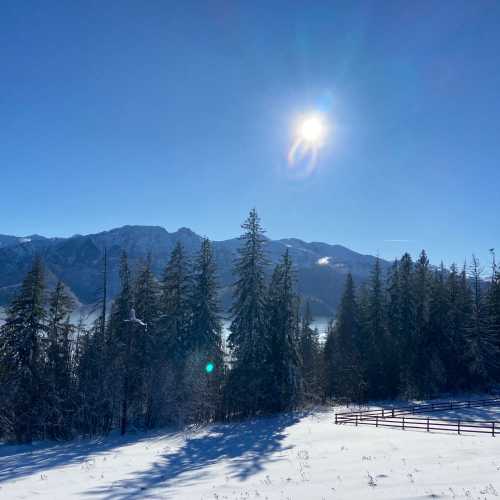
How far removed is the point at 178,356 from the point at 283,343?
895 cm

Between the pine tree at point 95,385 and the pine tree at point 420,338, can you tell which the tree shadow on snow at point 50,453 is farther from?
the pine tree at point 420,338

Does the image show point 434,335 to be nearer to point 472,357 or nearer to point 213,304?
point 472,357

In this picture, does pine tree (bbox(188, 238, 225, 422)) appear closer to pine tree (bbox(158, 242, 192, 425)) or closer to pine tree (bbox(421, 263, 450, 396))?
pine tree (bbox(158, 242, 192, 425))

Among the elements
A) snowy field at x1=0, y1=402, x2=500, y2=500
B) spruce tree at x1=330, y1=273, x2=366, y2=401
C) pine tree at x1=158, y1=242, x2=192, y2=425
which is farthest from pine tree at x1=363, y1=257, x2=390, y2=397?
pine tree at x1=158, y1=242, x2=192, y2=425

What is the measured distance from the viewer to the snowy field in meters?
13.3

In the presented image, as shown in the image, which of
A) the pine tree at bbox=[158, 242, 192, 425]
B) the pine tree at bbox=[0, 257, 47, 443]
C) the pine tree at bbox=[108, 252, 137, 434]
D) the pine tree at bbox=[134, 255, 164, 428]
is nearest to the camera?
the pine tree at bbox=[0, 257, 47, 443]

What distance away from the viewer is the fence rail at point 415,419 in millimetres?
24861

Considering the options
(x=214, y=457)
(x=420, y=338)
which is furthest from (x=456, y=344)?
(x=214, y=457)

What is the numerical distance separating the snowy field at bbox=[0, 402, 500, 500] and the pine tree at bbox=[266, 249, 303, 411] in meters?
5.24

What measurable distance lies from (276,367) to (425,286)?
21345mm

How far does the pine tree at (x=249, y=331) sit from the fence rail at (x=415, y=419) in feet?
23.7

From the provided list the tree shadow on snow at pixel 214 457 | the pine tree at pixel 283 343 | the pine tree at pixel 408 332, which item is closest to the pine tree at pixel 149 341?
the tree shadow on snow at pixel 214 457

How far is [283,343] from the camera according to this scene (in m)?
32.9

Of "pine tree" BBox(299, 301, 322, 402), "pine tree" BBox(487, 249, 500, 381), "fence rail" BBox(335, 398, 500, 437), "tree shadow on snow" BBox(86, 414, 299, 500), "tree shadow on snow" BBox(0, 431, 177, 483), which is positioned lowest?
"tree shadow on snow" BBox(0, 431, 177, 483)
